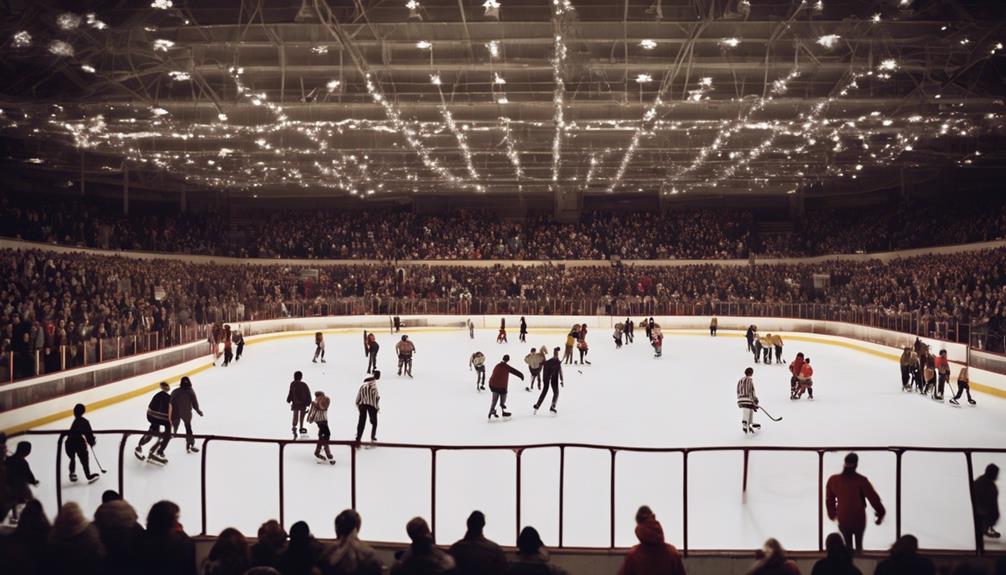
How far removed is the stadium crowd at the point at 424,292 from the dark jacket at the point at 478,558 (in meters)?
11.3

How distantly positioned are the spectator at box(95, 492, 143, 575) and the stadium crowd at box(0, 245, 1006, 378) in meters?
9.44

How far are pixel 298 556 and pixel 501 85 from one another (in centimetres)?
1955

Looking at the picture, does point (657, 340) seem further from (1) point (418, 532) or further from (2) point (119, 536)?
(2) point (119, 536)

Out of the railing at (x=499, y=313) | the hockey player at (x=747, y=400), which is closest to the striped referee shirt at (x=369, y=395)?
the hockey player at (x=747, y=400)

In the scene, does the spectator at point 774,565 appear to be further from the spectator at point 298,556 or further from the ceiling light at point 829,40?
the ceiling light at point 829,40

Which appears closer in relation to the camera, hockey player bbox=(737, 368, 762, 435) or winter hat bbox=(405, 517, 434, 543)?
winter hat bbox=(405, 517, 434, 543)

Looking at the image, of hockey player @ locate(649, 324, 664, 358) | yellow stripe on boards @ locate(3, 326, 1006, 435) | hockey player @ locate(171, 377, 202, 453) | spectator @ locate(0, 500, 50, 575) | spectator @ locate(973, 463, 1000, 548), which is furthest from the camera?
hockey player @ locate(649, 324, 664, 358)

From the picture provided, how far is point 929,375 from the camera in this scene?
16.1 metres

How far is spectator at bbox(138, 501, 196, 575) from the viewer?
4.62 metres

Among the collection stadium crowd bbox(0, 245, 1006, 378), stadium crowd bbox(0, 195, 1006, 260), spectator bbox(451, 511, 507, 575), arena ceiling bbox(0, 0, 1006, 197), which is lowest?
spectator bbox(451, 511, 507, 575)

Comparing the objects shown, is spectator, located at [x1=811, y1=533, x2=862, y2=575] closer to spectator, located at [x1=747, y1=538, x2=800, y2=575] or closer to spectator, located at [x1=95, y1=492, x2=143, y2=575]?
spectator, located at [x1=747, y1=538, x2=800, y2=575]

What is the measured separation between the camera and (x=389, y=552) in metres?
6.52

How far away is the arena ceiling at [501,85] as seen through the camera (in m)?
16.7

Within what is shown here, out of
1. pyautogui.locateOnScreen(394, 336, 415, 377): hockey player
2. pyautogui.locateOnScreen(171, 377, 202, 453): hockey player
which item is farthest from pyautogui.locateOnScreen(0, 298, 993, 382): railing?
pyautogui.locateOnScreen(394, 336, 415, 377): hockey player
